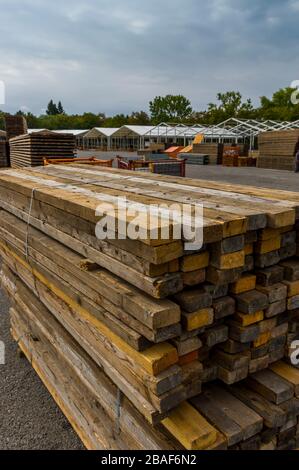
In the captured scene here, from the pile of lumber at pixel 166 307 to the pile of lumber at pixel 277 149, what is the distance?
74.4 ft

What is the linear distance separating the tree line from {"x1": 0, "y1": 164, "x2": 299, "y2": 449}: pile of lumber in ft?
187

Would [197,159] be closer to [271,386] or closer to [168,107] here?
[271,386]

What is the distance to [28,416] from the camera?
3.34 metres

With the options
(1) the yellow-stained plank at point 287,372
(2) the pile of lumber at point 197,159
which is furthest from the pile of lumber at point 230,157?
(1) the yellow-stained plank at point 287,372

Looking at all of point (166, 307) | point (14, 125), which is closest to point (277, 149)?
point (14, 125)

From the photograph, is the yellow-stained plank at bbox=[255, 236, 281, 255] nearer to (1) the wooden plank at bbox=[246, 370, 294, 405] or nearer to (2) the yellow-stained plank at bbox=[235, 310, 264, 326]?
(2) the yellow-stained plank at bbox=[235, 310, 264, 326]

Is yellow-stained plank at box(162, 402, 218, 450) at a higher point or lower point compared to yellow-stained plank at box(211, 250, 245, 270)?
lower

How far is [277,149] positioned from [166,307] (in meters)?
25.4

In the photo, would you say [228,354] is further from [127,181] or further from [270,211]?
[127,181]

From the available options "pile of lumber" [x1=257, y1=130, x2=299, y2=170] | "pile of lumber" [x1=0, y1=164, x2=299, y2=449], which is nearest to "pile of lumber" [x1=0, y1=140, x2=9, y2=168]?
"pile of lumber" [x1=0, y1=164, x2=299, y2=449]

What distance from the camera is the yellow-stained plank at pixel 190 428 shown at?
193 centimetres

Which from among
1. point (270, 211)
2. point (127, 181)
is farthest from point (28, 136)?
point (270, 211)

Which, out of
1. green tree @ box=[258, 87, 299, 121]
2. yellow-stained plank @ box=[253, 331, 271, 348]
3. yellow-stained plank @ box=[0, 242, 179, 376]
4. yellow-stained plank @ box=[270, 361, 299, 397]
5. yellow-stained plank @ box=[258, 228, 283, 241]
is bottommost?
yellow-stained plank @ box=[270, 361, 299, 397]

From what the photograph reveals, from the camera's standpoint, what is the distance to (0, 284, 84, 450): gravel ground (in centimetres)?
305
